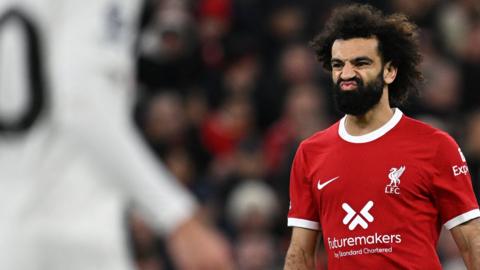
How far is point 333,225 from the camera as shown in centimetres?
378

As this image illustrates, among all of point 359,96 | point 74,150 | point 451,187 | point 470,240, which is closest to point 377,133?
point 359,96

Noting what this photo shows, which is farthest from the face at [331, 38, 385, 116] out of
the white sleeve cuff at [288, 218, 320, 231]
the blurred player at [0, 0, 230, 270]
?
the blurred player at [0, 0, 230, 270]

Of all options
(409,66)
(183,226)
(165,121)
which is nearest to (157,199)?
(183,226)

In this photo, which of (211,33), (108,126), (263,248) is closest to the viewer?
(108,126)

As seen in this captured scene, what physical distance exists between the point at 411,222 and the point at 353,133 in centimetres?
34

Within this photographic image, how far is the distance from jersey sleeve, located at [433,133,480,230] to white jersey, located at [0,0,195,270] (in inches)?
30.9

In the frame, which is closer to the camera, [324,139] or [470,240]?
[470,240]

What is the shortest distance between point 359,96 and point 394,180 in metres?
0.26

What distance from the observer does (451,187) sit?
3.74 m

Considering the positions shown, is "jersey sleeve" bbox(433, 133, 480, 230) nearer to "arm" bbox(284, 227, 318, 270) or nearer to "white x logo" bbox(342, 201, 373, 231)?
"white x logo" bbox(342, 201, 373, 231)

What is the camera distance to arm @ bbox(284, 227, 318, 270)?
12.9ft

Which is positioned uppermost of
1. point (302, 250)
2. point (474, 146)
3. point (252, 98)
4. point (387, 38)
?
point (387, 38)

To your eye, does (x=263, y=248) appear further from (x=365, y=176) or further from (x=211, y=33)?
(x=365, y=176)

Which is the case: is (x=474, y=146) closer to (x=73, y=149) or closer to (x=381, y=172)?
(x=381, y=172)
